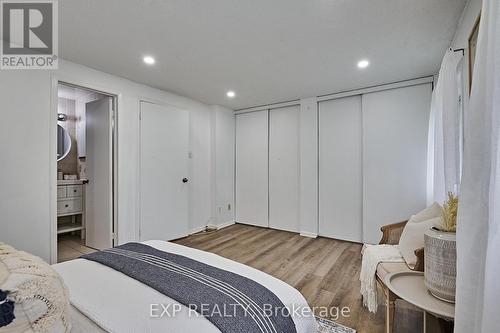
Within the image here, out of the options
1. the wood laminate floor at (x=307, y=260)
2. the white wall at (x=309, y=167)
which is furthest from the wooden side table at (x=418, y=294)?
the white wall at (x=309, y=167)

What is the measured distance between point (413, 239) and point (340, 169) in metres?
1.98

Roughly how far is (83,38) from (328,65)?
2.46 m

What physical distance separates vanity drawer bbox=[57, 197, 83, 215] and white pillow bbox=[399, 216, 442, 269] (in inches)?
173

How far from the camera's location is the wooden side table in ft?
3.54

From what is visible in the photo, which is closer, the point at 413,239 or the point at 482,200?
the point at 482,200

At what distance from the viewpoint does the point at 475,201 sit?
2.94 ft

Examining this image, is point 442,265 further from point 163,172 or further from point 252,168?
point 252,168

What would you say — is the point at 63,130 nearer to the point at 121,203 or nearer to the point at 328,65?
the point at 121,203

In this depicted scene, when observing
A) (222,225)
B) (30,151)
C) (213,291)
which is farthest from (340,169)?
(30,151)

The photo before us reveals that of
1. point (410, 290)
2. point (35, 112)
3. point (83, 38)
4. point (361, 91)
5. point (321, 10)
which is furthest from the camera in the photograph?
point (361, 91)

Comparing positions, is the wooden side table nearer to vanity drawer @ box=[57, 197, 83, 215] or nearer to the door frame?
the door frame

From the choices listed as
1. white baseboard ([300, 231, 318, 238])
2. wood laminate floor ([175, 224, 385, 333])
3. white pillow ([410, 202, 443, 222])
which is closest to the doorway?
wood laminate floor ([175, 224, 385, 333])

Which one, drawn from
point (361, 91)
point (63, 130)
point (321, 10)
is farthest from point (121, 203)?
point (361, 91)

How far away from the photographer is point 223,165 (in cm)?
466
